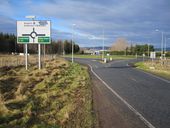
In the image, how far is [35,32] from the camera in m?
41.5

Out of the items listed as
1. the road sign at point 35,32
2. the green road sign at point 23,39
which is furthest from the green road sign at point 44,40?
the green road sign at point 23,39

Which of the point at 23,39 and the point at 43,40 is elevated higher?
the point at 23,39

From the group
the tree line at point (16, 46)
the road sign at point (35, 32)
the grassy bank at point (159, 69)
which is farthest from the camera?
the tree line at point (16, 46)

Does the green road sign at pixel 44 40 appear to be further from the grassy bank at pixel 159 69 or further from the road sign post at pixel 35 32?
the grassy bank at pixel 159 69

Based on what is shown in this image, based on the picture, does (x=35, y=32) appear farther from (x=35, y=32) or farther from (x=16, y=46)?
(x=16, y=46)

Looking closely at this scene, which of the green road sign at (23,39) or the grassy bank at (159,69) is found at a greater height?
the green road sign at (23,39)

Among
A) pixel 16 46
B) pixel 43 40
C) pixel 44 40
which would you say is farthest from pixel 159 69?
pixel 16 46

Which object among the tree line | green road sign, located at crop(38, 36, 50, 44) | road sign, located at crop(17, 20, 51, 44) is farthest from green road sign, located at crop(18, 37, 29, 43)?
the tree line

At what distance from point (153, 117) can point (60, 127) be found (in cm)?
357

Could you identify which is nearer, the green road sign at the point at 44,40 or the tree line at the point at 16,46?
the green road sign at the point at 44,40

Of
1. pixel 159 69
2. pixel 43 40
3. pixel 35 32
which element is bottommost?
pixel 159 69

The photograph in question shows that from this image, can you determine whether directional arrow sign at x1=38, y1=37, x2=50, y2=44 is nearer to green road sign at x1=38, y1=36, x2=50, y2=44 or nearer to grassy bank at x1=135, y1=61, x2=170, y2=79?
green road sign at x1=38, y1=36, x2=50, y2=44

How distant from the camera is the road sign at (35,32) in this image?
41.5 m

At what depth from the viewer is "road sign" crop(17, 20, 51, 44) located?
41.5 meters
